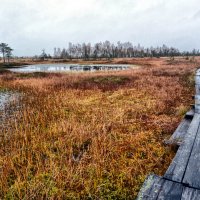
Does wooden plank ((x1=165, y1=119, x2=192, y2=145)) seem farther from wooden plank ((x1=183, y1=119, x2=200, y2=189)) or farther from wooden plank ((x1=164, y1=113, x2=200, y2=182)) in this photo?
wooden plank ((x1=183, y1=119, x2=200, y2=189))

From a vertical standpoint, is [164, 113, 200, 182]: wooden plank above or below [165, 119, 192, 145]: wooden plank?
above

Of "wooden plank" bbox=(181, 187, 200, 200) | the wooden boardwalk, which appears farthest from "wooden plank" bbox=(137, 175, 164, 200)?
"wooden plank" bbox=(181, 187, 200, 200)

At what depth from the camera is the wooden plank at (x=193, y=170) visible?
3480 millimetres

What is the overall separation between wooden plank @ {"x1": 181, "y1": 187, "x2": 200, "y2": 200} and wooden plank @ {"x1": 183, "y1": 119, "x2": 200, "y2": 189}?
0.60 feet

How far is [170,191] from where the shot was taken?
324 cm

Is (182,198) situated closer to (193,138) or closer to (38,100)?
(193,138)

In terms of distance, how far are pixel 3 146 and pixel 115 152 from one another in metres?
3.15

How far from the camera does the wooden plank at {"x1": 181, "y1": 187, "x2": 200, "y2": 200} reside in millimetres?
3053

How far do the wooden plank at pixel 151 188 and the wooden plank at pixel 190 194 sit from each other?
36 centimetres

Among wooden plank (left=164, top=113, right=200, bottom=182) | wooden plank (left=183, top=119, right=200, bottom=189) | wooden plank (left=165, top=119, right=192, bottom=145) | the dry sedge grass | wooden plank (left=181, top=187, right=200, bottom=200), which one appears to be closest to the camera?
wooden plank (left=181, top=187, right=200, bottom=200)

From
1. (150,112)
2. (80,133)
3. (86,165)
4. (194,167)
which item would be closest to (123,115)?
(150,112)

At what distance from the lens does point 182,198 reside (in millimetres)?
3051

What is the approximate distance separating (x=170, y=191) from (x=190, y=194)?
27 cm

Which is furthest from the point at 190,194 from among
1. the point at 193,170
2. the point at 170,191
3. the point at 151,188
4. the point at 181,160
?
the point at 181,160
